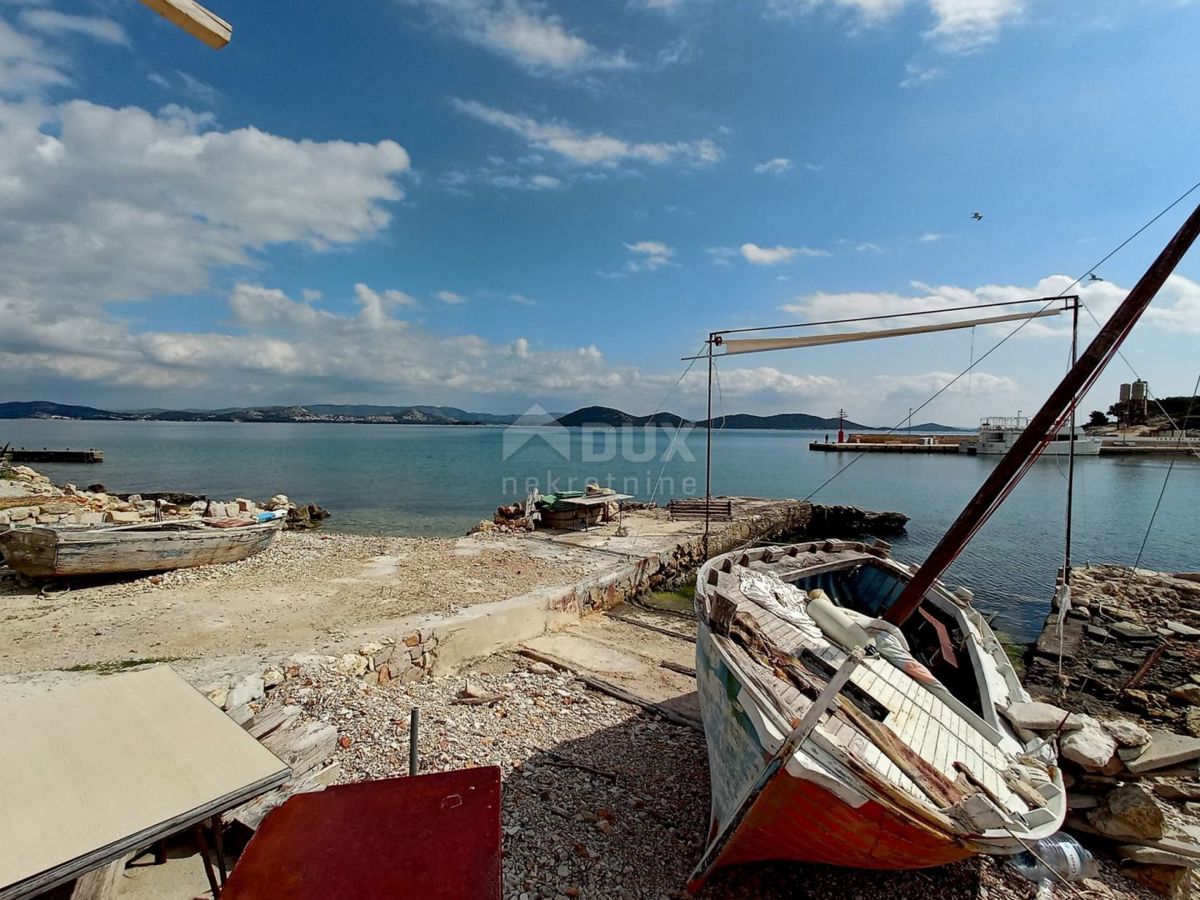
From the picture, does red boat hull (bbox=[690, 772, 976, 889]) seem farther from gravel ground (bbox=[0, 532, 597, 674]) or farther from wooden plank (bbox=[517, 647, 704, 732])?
gravel ground (bbox=[0, 532, 597, 674])

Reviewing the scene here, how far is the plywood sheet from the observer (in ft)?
8.39

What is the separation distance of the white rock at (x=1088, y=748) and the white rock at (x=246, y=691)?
9401mm

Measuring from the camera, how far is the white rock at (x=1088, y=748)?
5.89 m

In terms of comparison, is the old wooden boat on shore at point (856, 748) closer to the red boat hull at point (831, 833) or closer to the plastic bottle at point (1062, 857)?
the red boat hull at point (831, 833)

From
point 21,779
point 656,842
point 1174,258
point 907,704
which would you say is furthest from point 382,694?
point 1174,258

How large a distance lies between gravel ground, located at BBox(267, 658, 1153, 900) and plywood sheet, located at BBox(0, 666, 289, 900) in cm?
284

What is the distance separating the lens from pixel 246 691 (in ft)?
23.4

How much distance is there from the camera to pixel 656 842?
545 cm

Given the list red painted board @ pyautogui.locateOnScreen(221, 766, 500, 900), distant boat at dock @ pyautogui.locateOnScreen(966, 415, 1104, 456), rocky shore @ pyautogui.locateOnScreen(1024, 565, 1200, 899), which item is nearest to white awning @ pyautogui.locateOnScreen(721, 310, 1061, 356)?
rocky shore @ pyautogui.locateOnScreen(1024, 565, 1200, 899)

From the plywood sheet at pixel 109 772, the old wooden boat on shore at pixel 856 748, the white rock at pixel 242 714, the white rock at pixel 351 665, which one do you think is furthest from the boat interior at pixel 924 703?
the white rock at pixel 351 665

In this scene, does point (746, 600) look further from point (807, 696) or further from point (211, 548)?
point (211, 548)

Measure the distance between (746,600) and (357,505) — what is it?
3684 cm

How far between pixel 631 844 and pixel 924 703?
3.10m

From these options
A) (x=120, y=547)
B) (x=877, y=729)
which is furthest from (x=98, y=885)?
(x=120, y=547)
